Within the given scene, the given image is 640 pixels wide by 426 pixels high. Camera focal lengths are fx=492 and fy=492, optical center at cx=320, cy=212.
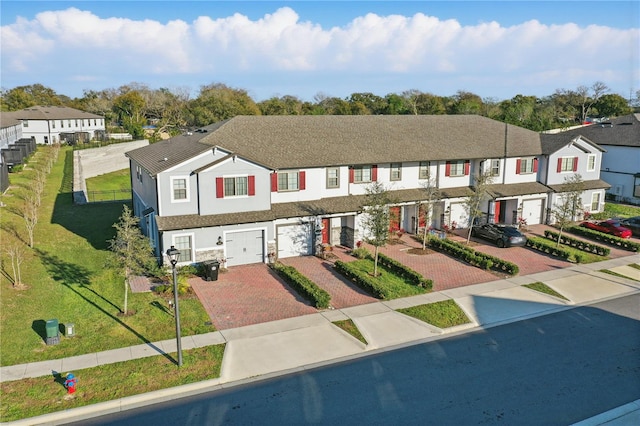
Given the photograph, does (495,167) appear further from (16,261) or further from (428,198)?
(16,261)

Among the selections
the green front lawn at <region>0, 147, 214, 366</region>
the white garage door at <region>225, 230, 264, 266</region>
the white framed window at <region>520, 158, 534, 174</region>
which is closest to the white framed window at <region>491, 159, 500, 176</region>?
the white framed window at <region>520, 158, 534, 174</region>

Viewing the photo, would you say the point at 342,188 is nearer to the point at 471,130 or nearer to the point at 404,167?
the point at 404,167

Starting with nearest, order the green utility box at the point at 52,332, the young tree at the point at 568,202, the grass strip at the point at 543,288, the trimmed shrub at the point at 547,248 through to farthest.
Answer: the green utility box at the point at 52,332 → the grass strip at the point at 543,288 → the trimmed shrub at the point at 547,248 → the young tree at the point at 568,202

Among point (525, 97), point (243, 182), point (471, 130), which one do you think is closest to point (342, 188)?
point (243, 182)

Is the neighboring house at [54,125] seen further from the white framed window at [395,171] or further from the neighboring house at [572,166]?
the neighboring house at [572,166]

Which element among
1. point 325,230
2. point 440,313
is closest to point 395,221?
point 325,230

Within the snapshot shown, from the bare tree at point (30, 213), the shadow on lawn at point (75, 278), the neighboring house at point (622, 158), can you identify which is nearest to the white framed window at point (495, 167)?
the neighboring house at point (622, 158)

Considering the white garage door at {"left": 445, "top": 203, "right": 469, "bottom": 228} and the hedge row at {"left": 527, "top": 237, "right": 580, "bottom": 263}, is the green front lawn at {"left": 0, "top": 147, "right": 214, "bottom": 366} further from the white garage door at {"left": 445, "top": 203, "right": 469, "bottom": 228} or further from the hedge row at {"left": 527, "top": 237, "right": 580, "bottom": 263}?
the hedge row at {"left": 527, "top": 237, "right": 580, "bottom": 263}
